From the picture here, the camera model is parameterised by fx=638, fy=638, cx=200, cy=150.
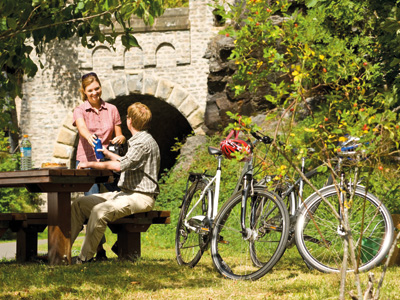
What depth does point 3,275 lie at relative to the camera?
5.28m

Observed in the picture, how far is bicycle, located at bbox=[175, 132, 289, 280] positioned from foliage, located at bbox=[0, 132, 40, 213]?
9000 mm

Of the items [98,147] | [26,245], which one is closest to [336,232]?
[98,147]

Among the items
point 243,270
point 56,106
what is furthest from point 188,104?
point 243,270

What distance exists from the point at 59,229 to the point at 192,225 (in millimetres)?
1195

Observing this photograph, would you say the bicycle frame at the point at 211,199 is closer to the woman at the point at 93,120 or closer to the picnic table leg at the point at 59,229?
the woman at the point at 93,120

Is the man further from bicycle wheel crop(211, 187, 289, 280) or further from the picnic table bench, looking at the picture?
bicycle wheel crop(211, 187, 289, 280)

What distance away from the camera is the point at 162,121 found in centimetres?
1838

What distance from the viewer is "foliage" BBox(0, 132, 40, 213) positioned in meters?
14.3

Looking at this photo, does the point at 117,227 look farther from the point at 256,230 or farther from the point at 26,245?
the point at 256,230

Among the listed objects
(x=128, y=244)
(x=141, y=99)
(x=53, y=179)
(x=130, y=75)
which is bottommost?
(x=128, y=244)

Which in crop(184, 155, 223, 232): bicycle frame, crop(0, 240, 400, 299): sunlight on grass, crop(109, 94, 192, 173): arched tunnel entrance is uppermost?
crop(109, 94, 192, 173): arched tunnel entrance

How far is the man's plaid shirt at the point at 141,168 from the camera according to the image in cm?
579

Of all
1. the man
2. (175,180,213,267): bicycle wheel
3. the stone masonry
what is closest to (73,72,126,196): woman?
the man

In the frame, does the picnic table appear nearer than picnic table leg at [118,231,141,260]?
Yes
